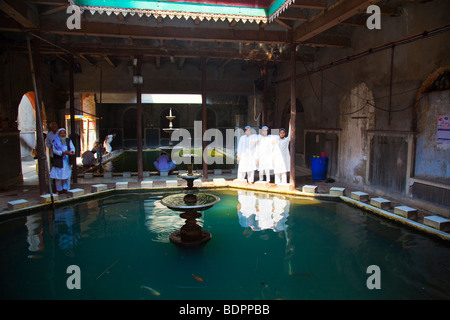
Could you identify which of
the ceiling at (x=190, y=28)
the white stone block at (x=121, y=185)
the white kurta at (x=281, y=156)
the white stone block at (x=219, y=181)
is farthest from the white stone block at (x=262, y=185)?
the ceiling at (x=190, y=28)

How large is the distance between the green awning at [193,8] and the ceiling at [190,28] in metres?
0.03

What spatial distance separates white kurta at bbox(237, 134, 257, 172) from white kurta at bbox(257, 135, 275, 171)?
0.19m

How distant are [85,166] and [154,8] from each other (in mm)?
8462

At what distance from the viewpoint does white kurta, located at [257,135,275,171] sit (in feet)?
33.1

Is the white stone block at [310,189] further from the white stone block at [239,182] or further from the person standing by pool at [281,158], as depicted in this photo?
the white stone block at [239,182]

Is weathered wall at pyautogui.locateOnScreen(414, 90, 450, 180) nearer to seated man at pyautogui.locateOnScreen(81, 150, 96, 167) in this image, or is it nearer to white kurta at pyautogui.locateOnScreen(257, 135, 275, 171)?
white kurta at pyautogui.locateOnScreen(257, 135, 275, 171)

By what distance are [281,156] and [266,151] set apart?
54 cm

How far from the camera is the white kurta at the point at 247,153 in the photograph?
33.7 ft

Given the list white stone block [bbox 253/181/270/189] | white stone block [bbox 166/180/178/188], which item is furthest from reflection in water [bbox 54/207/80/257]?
white stone block [bbox 253/181/270/189]

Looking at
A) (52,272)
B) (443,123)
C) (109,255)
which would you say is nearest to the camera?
(52,272)

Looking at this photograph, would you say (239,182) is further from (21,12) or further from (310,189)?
(21,12)

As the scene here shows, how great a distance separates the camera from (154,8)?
294 inches
